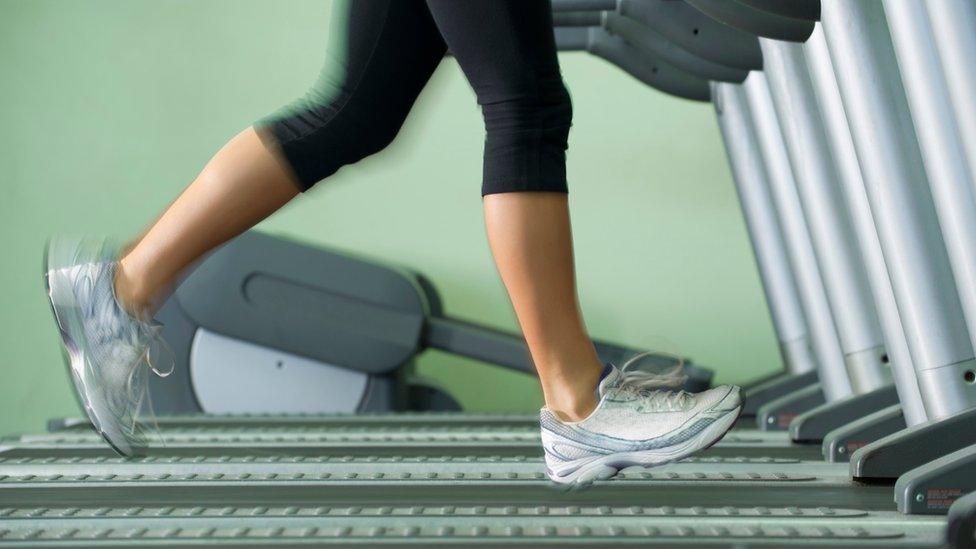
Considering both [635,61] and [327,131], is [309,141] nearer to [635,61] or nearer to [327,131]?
[327,131]

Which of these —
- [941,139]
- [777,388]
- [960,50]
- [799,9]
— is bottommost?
[777,388]

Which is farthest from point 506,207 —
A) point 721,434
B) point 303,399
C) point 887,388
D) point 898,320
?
point 303,399

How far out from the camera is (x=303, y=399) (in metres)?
3.18

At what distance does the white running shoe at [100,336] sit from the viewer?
5.09ft

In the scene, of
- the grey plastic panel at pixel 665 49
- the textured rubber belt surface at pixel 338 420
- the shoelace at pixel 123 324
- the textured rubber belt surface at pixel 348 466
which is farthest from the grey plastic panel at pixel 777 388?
the shoelace at pixel 123 324

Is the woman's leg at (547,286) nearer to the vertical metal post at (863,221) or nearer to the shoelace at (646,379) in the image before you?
the shoelace at (646,379)

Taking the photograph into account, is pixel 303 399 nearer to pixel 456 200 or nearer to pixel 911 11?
pixel 456 200

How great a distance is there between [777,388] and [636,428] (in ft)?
5.24

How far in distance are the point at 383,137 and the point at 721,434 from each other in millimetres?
537

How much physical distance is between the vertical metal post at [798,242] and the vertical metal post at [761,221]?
178mm

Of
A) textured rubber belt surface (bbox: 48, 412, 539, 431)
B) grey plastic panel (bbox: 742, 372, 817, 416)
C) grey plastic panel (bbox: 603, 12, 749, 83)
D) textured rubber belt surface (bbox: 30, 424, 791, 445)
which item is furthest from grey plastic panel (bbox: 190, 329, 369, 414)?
grey plastic panel (bbox: 603, 12, 749, 83)

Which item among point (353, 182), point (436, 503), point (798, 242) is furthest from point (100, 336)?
point (353, 182)

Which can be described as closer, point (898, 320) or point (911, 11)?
point (911, 11)

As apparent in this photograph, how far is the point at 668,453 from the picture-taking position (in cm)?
145
